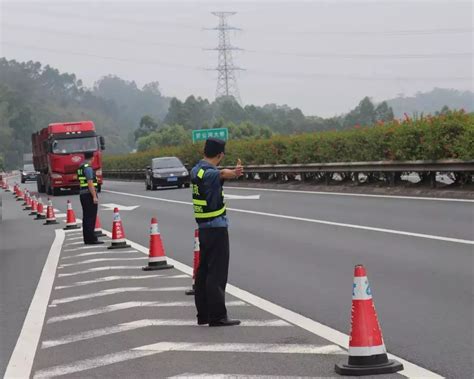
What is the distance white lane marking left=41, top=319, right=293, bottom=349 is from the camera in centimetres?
856

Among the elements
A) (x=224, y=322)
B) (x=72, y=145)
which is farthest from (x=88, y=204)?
(x=72, y=145)

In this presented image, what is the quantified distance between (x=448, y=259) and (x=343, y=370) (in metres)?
6.06

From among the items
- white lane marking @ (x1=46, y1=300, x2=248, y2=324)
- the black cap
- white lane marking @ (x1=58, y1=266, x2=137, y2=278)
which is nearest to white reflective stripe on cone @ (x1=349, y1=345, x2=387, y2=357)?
the black cap

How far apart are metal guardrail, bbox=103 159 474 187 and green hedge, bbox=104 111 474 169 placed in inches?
12.9

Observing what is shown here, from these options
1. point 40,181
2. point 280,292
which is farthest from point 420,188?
point 40,181

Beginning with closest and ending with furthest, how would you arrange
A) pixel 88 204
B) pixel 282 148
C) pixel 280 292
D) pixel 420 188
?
pixel 280 292 → pixel 88 204 → pixel 420 188 → pixel 282 148

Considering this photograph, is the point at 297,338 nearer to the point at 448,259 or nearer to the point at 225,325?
the point at 225,325

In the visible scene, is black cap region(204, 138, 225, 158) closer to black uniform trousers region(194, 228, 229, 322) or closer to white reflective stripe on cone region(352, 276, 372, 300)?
black uniform trousers region(194, 228, 229, 322)

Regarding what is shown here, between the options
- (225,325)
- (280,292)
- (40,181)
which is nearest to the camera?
(225,325)

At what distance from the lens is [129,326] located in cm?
902

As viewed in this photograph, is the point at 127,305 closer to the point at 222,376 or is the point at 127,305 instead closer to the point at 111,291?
the point at 111,291

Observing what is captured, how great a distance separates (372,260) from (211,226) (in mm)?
4307

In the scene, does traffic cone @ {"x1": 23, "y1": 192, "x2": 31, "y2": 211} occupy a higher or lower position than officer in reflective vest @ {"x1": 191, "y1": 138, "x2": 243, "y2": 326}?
lower

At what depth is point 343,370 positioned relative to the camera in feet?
21.7
